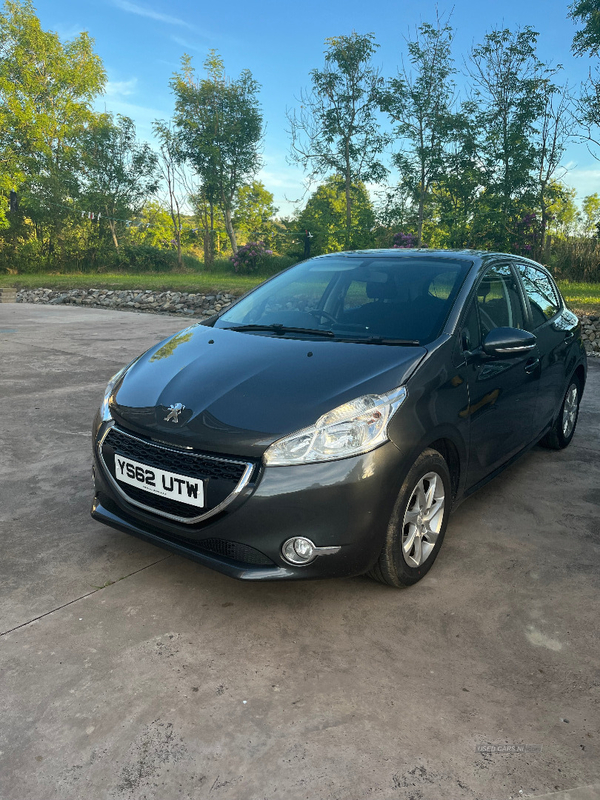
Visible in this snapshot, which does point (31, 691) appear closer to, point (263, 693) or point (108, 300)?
point (263, 693)

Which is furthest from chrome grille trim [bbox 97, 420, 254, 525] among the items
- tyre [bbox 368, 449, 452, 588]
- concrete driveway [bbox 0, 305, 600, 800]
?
tyre [bbox 368, 449, 452, 588]

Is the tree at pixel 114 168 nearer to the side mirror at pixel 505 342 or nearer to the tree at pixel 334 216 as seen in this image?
the tree at pixel 334 216

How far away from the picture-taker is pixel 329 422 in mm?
2496

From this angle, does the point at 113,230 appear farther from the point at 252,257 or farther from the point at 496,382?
the point at 496,382

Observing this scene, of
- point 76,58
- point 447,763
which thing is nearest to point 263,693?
point 447,763

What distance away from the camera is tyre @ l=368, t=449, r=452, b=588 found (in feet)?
8.70

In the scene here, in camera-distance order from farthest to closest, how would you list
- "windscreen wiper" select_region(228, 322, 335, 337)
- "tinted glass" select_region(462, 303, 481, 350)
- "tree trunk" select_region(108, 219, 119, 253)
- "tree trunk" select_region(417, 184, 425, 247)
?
"tree trunk" select_region(108, 219, 119, 253) < "tree trunk" select_region(417, 184, 425, 247) < "windscreen wiper" select_region(228, 322, 335, 337) < "tinted glass" select_region(462, 303, 481, 350)

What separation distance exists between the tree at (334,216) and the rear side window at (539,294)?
731 inches

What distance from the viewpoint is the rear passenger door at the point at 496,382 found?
3217 mm

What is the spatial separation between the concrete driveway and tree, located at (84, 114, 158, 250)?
3488cm

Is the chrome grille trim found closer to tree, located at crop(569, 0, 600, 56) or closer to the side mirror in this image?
the side mirror

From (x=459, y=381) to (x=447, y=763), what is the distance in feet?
5.58
